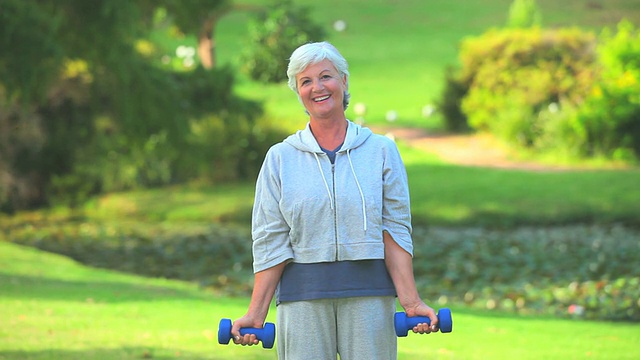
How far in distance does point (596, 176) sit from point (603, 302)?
8.75m

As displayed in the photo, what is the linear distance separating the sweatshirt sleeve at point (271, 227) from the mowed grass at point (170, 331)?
3031mm

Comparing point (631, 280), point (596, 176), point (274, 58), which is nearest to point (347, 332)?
point (631, 280)

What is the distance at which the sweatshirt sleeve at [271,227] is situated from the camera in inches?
132

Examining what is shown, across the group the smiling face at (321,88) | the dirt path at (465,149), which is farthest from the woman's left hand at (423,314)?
the dirt path at (465,149)

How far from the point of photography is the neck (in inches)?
134

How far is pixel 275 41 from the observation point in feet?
49.5

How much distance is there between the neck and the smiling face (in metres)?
0.03

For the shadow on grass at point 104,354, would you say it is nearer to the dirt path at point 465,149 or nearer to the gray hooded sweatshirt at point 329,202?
the gray hooded sweatshirt at point 329,202

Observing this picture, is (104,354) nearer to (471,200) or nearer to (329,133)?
(329,133)

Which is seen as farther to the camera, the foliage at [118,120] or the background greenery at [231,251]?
the foliage at [118,120]

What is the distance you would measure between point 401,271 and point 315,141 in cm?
52

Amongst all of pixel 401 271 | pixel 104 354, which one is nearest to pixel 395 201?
pixel 401 271

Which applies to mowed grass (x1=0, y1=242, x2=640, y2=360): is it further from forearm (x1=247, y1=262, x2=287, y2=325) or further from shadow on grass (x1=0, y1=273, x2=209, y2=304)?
forearm (x1=247, y1=262, x2=287, y2=325)

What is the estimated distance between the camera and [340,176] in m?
3.33
